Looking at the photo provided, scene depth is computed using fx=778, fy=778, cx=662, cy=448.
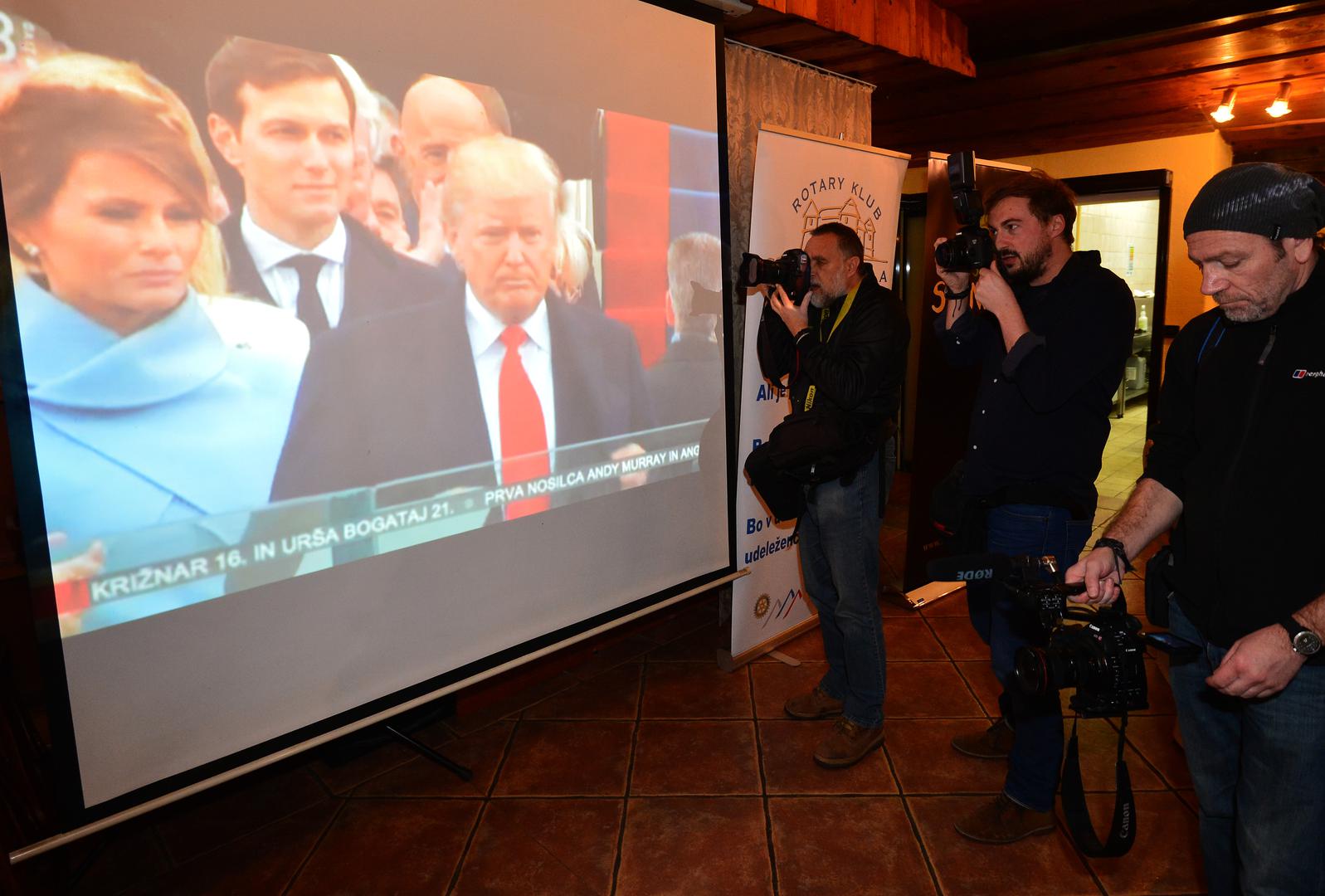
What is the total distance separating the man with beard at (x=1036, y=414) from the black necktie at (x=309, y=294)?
1608 mm

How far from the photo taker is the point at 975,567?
4.72 ft

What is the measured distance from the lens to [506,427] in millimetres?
2211

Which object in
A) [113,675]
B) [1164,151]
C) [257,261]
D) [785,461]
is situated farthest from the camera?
[1164,151]

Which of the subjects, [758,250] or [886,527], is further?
[886,527]

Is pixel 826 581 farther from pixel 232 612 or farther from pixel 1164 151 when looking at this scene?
pixel 1164 151

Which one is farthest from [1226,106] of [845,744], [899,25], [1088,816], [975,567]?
[1088,816]

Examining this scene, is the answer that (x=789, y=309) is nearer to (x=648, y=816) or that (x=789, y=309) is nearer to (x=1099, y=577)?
(x=1099, y=577)

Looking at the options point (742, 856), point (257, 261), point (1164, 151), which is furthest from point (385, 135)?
point (1164, 151)

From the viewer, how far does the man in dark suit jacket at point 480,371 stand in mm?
1877

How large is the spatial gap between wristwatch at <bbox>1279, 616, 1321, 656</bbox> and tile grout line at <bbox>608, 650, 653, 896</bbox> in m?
1.61

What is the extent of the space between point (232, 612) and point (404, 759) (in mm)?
1119

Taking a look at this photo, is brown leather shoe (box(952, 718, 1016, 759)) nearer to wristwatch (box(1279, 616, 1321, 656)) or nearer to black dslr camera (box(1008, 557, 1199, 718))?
black dslr camera (box(1008, 557, 1199, 718))

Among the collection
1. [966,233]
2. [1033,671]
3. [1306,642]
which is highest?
[966,233]

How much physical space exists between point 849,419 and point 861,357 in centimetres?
19
